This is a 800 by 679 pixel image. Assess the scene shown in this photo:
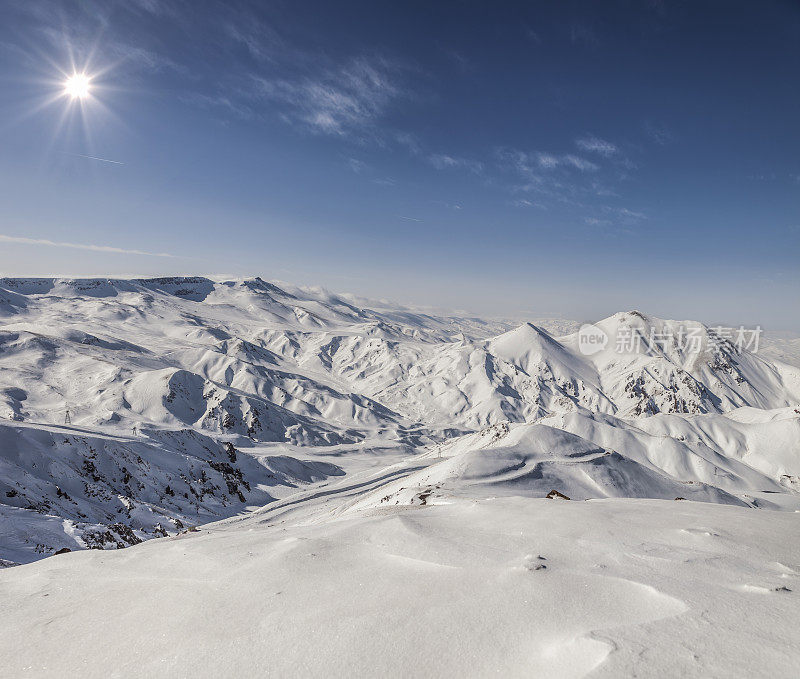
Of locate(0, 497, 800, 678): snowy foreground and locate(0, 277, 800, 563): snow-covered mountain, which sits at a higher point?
locate(0, 497, 800, 678): snowy foreground

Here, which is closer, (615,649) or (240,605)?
(615,649)

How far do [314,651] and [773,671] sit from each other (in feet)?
13.0

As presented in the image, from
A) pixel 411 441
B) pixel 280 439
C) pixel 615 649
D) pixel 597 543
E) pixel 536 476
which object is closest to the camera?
pixel 615 649

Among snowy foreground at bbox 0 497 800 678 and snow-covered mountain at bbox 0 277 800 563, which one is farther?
snow-covered mountain at bbox 0 277 800 563

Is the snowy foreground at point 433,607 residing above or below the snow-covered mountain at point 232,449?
above

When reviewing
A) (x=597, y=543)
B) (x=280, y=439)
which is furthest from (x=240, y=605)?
(x=280, y=439)

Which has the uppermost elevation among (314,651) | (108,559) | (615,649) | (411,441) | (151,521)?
(615,649)

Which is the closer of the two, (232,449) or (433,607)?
(433,607)

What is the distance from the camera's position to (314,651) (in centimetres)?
389

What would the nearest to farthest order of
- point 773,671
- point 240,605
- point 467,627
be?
point 773,671 → point 467,627 → point 240,605

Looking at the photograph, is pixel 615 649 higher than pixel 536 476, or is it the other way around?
pixel 615 649

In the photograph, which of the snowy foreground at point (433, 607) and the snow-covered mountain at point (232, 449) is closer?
the snowy foreground at point (433, 607)

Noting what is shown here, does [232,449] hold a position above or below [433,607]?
below

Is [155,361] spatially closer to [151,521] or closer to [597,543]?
[151,521]
